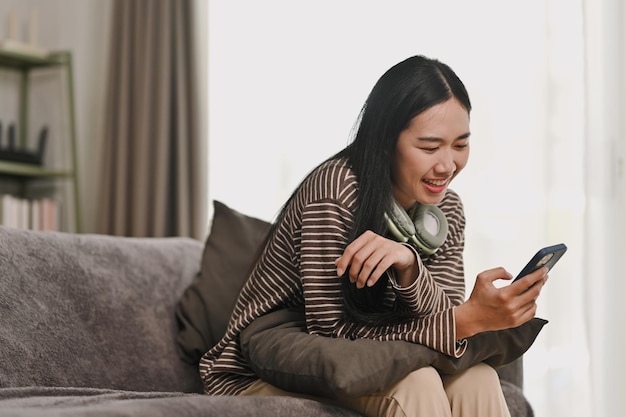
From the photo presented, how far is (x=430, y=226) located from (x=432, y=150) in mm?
185

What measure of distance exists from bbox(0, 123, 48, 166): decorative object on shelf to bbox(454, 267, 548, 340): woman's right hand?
268cm

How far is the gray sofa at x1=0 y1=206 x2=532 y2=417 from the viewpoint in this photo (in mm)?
1579

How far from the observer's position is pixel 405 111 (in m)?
1.64

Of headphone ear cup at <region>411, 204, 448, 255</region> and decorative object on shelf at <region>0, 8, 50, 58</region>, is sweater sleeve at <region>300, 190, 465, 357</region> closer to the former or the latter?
headphone ear cup at <region>411, 204, 448, 255</region>

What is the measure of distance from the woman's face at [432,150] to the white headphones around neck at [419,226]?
0.19 ft

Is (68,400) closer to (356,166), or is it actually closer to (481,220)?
(356,166)

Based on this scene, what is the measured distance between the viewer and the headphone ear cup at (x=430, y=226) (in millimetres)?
1714

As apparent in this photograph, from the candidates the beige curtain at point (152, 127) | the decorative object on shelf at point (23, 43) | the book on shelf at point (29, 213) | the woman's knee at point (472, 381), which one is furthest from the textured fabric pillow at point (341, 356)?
the decorative object on shelf at point (23, 43)

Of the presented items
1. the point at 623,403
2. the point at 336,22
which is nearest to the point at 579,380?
the point at 623,403

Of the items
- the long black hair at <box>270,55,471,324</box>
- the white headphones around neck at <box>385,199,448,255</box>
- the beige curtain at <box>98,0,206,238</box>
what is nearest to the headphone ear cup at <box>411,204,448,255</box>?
the white headphones around neck at <box>385,199,448,255</box>

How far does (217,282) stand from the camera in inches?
83.5

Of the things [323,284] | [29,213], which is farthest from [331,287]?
[29,213]

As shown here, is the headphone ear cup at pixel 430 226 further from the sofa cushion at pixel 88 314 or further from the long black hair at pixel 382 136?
the sofa cushion at pixel 88 314

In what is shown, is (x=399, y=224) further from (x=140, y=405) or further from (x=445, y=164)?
(x=140, y=405)
